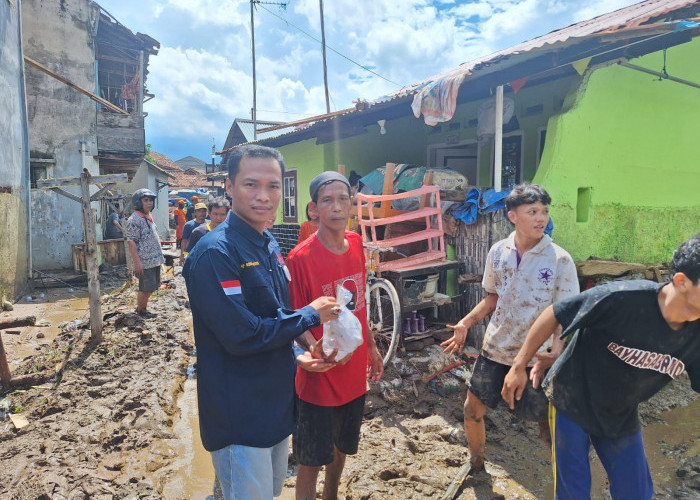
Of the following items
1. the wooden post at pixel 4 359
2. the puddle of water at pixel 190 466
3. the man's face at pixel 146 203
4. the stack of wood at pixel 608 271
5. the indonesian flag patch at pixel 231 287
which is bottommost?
the puddle of water at pixel 190 466

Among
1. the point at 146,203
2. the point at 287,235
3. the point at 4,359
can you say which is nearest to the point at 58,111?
the point at 287,235

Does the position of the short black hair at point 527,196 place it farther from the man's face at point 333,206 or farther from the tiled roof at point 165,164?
the tiled roof at point 165,164

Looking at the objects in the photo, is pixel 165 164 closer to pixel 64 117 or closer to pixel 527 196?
pixel 64 117

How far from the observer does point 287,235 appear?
10539 millimetres

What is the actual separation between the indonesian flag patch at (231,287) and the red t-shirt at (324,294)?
2.35 ft

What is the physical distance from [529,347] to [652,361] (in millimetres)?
501

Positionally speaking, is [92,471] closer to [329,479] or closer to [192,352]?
[329,479]

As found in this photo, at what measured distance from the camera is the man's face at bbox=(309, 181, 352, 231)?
2299mm

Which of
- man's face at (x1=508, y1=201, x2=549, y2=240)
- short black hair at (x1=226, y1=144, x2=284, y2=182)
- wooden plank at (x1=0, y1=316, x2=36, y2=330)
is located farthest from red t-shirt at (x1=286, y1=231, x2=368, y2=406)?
wooden plank at (x1=0, y1=316, x2=36, y2=330)

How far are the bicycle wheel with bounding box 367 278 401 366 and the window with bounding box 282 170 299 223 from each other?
523cm

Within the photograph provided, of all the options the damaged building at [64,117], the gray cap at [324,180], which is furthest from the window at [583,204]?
the damaged building at [64,117]

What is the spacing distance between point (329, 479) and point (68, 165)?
1234 cm

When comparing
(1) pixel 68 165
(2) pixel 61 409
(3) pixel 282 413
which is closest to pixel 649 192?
(3) pixel 282 413

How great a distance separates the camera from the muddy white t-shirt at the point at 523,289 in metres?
2.66
